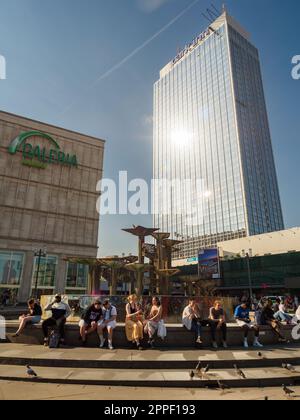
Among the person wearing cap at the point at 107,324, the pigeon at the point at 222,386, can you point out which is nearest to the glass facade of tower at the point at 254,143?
the person wearing cap at the point at 107,324

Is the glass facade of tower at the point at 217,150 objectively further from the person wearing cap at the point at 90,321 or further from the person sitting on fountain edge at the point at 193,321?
the person wearing cap at the point at 90,321

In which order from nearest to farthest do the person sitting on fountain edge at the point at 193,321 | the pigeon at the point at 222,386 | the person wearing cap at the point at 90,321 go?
the pigeon at the point at 222,386 < the person wearing cap at the point at 90,321 < the person sitting on fountain edge at the point at 193,321

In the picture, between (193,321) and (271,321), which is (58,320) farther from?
(271,321)

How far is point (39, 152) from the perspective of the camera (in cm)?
4047

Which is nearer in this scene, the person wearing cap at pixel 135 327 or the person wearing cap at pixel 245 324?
the person wearing cap at pixel 135 327

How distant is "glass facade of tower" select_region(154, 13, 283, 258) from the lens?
318 ft

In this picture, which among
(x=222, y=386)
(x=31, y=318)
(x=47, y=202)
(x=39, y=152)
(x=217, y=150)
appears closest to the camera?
(x=222, y=386)

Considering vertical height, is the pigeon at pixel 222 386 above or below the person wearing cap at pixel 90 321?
below

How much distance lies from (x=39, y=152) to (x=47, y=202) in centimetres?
793

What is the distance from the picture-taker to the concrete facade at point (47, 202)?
1437 inches

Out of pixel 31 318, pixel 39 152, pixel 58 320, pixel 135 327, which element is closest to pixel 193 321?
pixel 135 327

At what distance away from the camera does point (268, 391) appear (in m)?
5.25

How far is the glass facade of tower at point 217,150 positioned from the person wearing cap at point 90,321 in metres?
88.4
